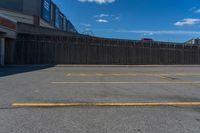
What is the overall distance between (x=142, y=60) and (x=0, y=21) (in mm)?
16752

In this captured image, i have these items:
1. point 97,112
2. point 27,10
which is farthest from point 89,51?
point 97,112

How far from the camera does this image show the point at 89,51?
28641 mm

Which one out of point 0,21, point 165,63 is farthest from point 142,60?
point 0,21

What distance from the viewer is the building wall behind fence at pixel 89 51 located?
26641mm

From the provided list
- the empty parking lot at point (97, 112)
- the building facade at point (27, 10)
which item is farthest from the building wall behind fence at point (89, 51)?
the empty parking lot at point (97, 112)

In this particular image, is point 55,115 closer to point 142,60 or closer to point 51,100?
point 51,100

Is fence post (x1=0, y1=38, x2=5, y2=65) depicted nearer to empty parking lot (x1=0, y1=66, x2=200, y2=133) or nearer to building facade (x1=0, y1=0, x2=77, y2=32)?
building facade (x1=0, y1=0, x2=77, y2=32)

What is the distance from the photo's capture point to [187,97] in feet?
26.3

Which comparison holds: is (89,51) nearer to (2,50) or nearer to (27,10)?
(2,50)

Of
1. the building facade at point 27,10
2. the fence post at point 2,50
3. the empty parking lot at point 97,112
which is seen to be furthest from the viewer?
the building facade at point 27,10

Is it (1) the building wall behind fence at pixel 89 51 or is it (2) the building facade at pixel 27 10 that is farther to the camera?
(2) the building facade at pixel 27 10

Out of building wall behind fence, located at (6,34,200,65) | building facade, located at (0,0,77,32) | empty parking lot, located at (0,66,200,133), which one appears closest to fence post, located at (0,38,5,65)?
building wall behind fence, located at (6,34,200,65)

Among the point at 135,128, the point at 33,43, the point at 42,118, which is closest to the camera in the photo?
the point at 135,128

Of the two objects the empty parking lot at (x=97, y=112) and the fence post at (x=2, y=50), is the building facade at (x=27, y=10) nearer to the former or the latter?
the fence post at (x=2, y=50)
